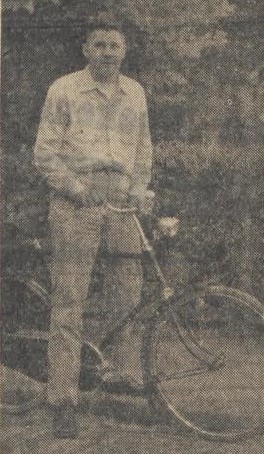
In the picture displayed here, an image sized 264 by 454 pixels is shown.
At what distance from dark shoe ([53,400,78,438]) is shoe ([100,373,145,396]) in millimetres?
197

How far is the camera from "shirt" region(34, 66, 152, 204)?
5.19 m

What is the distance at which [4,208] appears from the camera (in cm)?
543

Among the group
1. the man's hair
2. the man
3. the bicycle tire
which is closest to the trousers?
the man

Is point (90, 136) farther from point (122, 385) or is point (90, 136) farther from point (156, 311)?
point (122, 385)

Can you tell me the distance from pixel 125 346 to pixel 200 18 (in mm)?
1650

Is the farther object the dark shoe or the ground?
the dark shoe

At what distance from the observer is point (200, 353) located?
5258 millimetres

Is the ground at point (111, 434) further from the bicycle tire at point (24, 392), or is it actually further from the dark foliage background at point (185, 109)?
the dark foliage background at point (185, 109)

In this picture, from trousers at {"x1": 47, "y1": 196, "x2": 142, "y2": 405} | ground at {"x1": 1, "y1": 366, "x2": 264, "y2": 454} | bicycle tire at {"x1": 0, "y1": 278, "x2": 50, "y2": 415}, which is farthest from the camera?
bicycle tire at {"x1": 0, "y1": 278, "x2": 50, "y2": 415}

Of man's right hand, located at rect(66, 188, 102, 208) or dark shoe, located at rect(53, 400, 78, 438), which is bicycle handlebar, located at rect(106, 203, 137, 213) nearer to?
man's right hand, located at rect(66, 188, 102, 208)

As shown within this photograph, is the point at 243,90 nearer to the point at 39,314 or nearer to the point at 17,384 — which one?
the point at 39,314

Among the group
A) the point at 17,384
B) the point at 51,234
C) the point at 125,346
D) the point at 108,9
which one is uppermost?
the point at 108,9

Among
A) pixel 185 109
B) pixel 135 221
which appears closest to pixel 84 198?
pixel 135 221

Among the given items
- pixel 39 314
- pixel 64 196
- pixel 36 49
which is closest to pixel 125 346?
pixel 39 314
